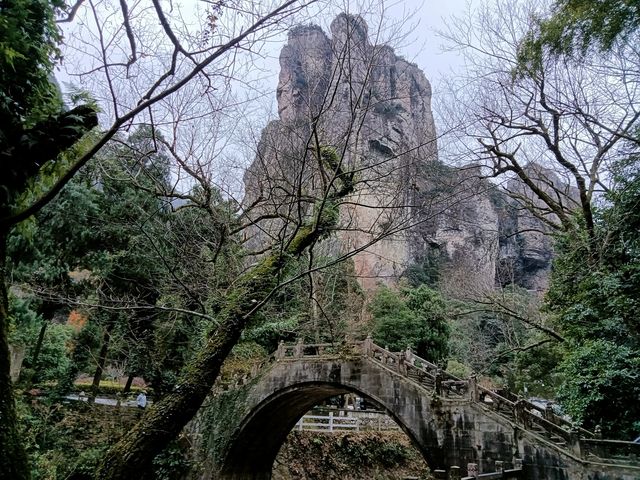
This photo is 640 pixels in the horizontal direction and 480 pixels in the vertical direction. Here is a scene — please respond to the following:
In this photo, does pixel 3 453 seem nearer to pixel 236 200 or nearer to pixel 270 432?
pixel 236 200

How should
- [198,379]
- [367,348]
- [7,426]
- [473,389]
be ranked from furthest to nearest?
[367,348], [473,389], [198,379], [7,426]

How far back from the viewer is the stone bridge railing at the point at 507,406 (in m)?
8.00

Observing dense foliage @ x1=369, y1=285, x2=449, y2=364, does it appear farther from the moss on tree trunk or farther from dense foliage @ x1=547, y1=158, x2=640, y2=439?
the moss on tree trunk

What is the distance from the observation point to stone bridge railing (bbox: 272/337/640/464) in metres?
8.00

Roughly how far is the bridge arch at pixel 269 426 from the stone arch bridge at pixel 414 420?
3cm

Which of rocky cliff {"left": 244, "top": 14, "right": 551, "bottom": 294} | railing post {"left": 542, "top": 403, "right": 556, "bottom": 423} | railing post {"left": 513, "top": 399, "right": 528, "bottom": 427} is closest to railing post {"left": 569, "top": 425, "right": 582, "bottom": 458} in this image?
railing post {"left": 542, "top": 403, "right": 556, "bottom": 423}

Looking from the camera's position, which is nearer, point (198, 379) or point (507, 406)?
point (198, 379)

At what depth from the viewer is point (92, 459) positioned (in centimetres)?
1265

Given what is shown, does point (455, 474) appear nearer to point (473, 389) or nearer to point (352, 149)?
point (473, 389)

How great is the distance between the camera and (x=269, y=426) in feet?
50.3

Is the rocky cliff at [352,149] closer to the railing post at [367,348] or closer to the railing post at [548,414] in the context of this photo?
the railing post at [367,348]

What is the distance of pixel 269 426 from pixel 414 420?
239 inches

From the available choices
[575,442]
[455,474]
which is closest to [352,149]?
[455,474]

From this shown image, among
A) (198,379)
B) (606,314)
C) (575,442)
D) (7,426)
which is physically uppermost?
(606,314)
